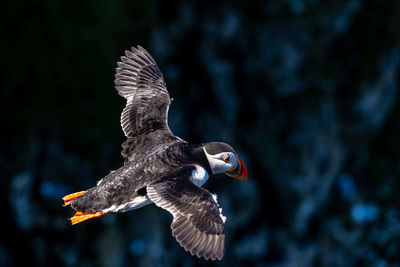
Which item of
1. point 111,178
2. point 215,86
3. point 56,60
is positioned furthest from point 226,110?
point 111,178

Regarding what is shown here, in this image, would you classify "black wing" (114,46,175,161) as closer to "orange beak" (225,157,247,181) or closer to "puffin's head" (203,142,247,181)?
"puffin's head" (203,142,247,181)

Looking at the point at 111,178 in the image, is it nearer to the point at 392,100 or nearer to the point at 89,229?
the point at 89,229

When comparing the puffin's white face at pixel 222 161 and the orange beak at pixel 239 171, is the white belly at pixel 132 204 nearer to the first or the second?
the puffin's white face at pixel 222 161

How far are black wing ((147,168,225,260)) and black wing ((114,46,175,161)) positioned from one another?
1.33 meters

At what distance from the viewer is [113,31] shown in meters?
16.6

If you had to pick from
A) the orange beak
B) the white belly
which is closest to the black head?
the orange beak

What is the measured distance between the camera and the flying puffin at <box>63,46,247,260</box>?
6848 mm

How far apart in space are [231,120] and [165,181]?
1221 centimetres

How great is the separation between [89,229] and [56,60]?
4070 millimetres

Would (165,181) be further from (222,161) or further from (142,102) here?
(142,102)

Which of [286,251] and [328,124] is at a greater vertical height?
[328,124]

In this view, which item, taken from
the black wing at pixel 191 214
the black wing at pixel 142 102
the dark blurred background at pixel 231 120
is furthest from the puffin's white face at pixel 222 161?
the dark blurred background at pixel 231 120

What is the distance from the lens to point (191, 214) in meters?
6.96

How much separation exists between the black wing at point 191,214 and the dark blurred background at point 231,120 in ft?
27.1
